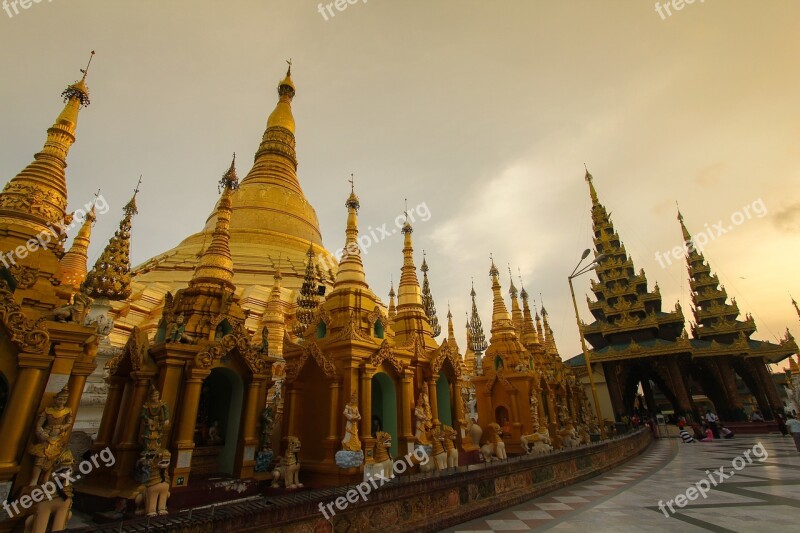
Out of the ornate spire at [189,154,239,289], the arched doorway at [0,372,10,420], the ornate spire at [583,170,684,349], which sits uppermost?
the ornate spire at [583,170,684,349]

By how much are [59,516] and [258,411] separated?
179 inches

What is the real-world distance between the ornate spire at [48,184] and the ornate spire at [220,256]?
310 centimetres

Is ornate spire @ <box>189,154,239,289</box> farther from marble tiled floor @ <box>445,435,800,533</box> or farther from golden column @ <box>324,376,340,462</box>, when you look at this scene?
marble tiled floor @ <box>445,435,800,533</box>

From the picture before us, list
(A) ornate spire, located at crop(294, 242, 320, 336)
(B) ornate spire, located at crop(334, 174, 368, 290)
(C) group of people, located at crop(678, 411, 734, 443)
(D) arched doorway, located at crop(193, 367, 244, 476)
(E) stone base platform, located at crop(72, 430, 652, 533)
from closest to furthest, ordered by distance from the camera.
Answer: (E) stone base platform, located at crop(72, 430, 652, 533), (D) arched doorway, located at crop(193, 367, 244, 476), (B) ornate spire, located at crop(334, 174, 368, 290), (A) ornate spire, located at crop(294, 242, 320, 336), (C) group of people, located at crop(678, 411, 734, 443)

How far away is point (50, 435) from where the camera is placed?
5.36 m

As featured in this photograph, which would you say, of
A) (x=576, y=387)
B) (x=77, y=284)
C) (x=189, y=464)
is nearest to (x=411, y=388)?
(x=189, y=464)

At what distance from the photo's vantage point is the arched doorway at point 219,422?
929 centimetres

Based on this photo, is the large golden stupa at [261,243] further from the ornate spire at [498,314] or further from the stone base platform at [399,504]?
the stone base platform at [399,504]

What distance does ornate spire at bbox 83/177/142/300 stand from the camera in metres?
12.9

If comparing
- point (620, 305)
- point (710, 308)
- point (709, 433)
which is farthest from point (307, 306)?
point (710, 308)

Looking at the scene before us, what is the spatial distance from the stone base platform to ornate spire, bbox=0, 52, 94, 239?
6145 mm

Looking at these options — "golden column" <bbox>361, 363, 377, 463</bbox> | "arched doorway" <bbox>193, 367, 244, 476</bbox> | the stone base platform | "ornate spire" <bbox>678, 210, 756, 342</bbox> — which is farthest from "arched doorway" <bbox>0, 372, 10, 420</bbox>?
"ornate spire" <bbox>678, 210, 756, 342</bbox>

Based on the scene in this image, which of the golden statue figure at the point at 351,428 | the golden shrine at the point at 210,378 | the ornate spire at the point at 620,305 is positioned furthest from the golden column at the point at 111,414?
the ornate spire at the point at 620,305
